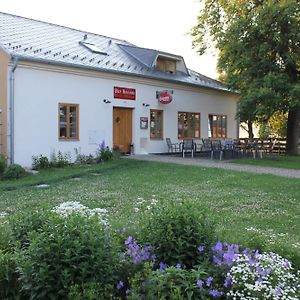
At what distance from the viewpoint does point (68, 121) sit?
18.2m

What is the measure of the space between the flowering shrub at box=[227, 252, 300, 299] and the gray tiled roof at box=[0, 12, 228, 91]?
14.1m

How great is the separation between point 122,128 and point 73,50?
424 centimetres

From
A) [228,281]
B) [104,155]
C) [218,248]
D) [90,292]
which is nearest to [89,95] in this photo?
[104,155]

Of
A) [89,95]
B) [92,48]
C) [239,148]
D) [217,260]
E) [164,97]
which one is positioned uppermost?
[92,48]

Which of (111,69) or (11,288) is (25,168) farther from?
(11,288)

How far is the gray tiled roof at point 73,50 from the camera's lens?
686 inches

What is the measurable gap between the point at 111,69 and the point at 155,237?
16.1m

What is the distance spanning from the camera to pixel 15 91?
1612 centimetres

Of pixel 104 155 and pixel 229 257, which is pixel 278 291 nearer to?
pixel 229 257

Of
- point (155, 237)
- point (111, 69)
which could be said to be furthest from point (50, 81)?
point (155, 237)

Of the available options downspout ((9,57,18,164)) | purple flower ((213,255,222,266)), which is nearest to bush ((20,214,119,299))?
purple flower ((213,255,222,266))

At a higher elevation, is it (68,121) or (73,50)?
(73,50)

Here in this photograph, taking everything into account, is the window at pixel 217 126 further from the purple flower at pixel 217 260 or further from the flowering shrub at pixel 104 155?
the purple flower at pixel 217 260

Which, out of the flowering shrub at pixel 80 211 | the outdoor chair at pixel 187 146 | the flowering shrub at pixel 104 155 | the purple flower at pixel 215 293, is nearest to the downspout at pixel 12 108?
the flowering shrub at pixel 104 155
